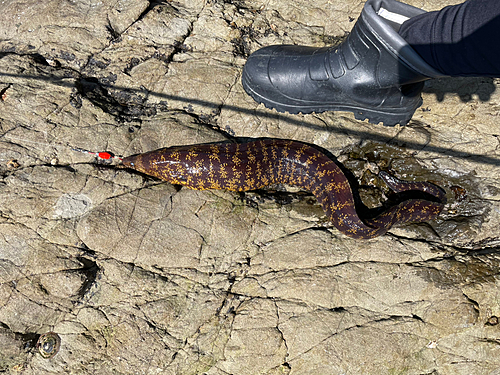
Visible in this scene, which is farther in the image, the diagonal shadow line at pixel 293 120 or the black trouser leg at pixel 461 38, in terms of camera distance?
the diagonal shadow line at pixel 293 120

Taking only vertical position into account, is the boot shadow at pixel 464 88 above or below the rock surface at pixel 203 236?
above

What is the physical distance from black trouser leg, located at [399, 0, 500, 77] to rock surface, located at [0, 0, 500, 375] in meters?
1.67

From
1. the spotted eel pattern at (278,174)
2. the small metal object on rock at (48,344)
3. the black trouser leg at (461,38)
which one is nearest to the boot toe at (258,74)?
the spotted eel pattern at (278,174)

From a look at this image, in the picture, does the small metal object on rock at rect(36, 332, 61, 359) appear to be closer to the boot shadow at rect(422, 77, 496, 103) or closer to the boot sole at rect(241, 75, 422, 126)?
the boot sole at rect(241, 75, 422, 126)

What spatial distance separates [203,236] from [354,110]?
122 inches

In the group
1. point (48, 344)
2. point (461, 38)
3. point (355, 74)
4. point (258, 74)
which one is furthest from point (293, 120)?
point (48, 344)

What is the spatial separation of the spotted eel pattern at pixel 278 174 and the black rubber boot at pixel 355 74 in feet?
2.78

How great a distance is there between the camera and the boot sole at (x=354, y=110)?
5.13 m

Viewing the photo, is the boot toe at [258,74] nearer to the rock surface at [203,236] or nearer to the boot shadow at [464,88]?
the rock surface at [203,236]

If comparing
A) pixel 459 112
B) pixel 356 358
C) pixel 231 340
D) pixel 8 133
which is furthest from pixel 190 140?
pixel 459 112

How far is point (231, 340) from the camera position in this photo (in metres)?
4.32

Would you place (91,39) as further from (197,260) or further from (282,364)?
(282,364)

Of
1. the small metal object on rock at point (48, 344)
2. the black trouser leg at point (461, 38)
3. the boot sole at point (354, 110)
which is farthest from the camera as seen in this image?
the boot sole at point (354, 110)

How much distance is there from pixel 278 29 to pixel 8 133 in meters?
4.89
